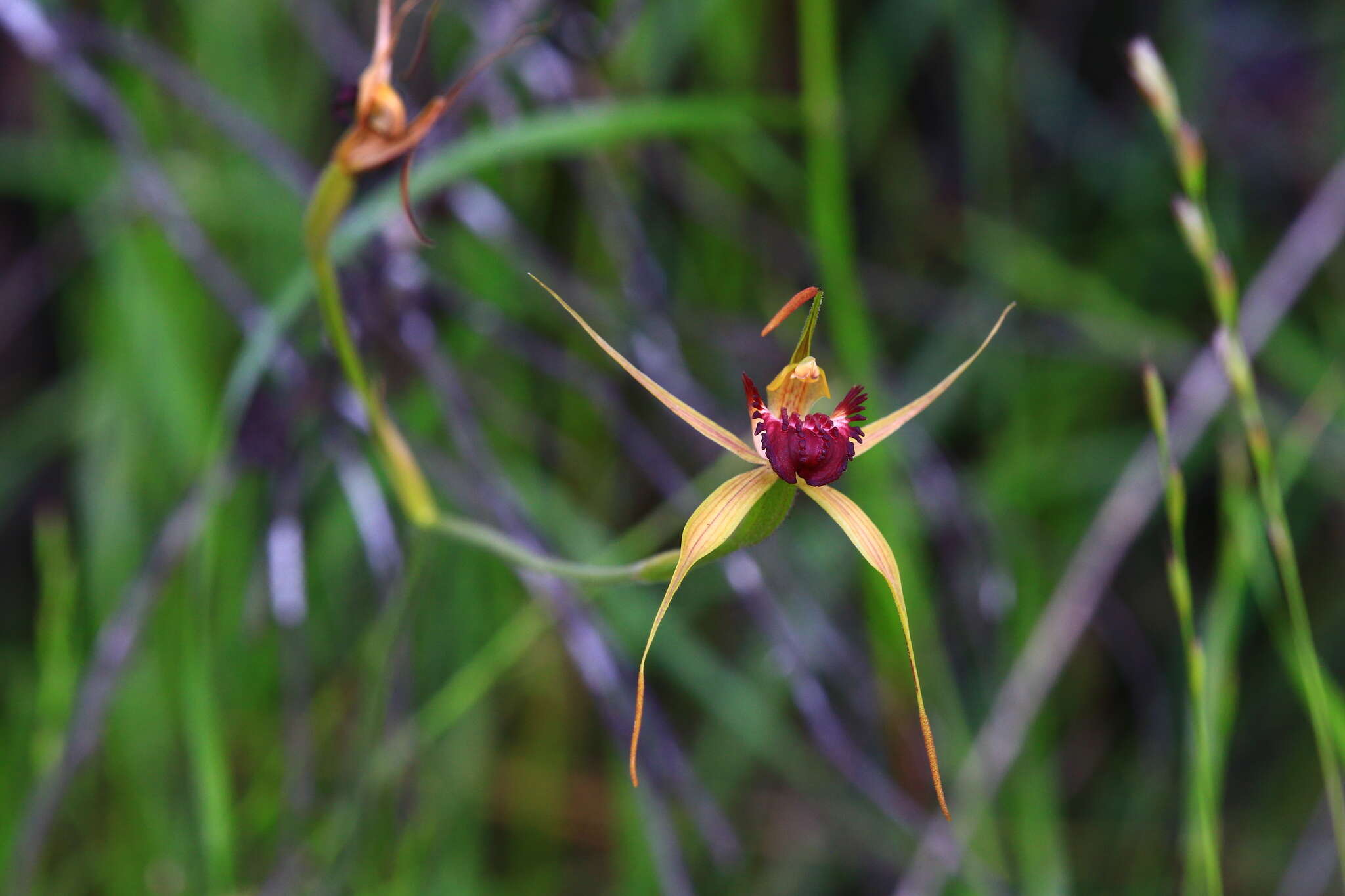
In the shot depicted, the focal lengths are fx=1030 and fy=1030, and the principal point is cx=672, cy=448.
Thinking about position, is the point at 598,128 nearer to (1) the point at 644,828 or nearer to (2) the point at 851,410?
(2) the point at 851,410

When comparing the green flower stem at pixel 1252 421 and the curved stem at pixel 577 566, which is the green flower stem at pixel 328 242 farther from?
the green flower stem at pixel 1252 421

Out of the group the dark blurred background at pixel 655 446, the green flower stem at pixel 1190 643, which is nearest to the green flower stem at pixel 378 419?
the dark blurred background at pixel 655 446

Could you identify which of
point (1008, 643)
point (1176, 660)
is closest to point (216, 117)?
point (1008, 643)

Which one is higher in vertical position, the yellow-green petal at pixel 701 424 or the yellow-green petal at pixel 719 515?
the yellow-green petal at pixel 701 424

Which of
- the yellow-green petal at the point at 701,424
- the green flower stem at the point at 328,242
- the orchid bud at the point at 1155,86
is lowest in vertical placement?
the yellow-green petal at the point at 701,424

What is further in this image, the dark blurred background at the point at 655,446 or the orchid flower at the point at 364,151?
the dark blurred background at the point at 655,446

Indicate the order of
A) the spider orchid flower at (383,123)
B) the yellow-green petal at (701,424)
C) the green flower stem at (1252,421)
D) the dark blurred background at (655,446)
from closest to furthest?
the yellow-green petal at (701,424)
the spider orchid flower at (383,123)
the green flower stem at (1252,421)
the dark blurred background at (655,446)
